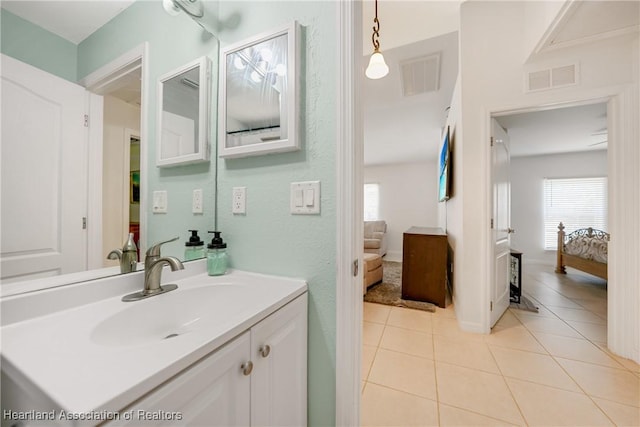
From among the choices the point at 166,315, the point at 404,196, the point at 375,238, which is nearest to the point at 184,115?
the point at 166,315

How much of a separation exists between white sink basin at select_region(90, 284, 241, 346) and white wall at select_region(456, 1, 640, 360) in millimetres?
2067

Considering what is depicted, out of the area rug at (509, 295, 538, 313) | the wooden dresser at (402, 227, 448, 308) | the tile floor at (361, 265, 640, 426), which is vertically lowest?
the tile floor at (361, 265, 640, 426)

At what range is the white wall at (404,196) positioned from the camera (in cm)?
599

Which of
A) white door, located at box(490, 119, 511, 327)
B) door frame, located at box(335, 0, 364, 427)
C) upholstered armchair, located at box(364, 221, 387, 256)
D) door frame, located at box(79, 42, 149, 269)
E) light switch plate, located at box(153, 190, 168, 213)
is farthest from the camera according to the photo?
upholstered armchair, located at box(364, 221, 387, 256)

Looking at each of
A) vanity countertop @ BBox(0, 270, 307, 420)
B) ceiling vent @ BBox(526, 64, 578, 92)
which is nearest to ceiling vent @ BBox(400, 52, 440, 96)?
ceiling vent @ BBox(526, 64, 578, 92)

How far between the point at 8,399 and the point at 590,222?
7.05 meters

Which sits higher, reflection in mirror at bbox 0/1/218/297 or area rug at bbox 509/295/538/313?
reflection in mirror at bbox 0/1/218/297

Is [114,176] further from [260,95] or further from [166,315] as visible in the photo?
[260,95]

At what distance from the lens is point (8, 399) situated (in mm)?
442

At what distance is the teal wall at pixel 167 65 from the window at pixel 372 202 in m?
5.70

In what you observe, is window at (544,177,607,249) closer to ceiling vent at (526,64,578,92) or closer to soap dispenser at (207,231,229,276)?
ceiling vent at (526,64,578,92)

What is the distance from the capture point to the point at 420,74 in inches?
97.3

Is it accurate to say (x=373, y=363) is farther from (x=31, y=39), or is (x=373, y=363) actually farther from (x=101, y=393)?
(x=31, y=39)

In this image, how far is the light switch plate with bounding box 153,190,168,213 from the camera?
39.2 inches
